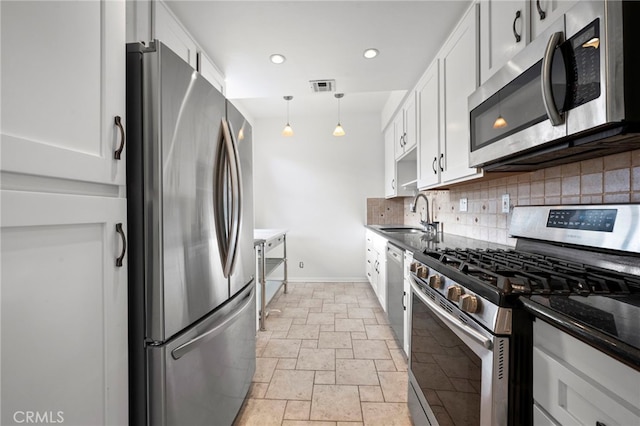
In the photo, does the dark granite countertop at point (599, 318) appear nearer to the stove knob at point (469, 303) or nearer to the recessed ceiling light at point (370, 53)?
the stove knob at point (469, 303)

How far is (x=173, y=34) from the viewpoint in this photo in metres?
1.66

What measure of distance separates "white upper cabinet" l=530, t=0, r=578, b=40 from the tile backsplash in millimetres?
579

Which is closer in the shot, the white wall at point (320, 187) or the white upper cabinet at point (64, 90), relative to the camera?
the white upper cabinet at point (64, 90)

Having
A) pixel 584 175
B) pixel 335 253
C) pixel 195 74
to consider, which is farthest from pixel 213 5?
pixel 335 253

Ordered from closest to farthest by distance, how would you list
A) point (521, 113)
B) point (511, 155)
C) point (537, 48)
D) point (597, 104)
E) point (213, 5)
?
point (597, 104)
point (537, 48)
point (521, 113)
point (511, 155)
point (213, 5)

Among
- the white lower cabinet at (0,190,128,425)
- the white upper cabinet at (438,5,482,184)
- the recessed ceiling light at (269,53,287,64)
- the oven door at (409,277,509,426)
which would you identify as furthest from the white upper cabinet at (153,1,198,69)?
the oven door at (409,277,509,426)

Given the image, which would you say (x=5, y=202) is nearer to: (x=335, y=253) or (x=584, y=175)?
(x=584, y=175)

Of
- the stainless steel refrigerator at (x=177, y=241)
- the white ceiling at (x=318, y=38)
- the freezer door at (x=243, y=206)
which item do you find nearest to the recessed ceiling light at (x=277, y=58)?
the white ceiling at (x=318, y=38)

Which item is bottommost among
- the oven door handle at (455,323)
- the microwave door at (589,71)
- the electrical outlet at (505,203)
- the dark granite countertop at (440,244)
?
the oven door handle at (455,323)

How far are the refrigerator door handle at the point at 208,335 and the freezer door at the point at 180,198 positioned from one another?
0.07 metres

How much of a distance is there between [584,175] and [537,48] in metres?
0.61

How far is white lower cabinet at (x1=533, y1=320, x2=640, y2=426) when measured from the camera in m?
0.48

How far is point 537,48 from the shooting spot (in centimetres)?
96

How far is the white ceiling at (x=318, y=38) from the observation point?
63.3 inches
